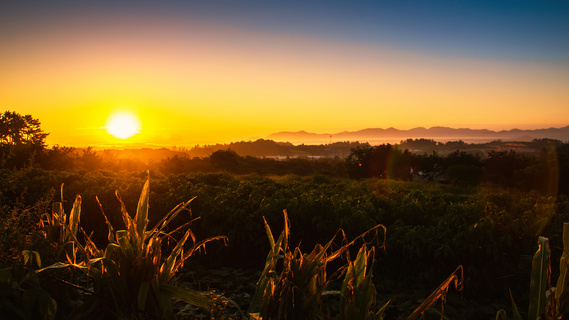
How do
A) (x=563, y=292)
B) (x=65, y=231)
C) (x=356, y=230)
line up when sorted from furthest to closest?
(x=356, y=230) → (x=65, y=231) → (x=563, y=292)

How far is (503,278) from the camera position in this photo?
4.33m

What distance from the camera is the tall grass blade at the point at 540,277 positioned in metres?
1.53

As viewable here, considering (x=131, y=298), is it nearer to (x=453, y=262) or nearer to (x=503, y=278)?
(x=453, y=262)

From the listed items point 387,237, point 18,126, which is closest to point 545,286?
point 387,237

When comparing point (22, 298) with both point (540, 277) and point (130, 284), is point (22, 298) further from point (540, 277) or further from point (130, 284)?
point (540, 277)

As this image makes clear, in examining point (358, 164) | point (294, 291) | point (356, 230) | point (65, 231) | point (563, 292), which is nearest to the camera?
point (563, 292)

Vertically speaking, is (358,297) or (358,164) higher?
(358,297)

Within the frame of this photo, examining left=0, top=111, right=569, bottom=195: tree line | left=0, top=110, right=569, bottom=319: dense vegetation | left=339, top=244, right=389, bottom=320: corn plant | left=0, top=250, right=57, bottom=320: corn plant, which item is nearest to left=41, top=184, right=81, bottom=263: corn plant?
left=0, top=110, right=569, bottom=319: dense vegetation

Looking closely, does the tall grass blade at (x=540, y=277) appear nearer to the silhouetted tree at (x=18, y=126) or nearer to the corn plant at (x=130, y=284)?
the corn plant at (x=130, y=284)

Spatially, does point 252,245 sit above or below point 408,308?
above

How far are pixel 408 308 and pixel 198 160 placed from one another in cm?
2259

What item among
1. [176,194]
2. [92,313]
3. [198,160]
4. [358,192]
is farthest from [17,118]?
[92,313]

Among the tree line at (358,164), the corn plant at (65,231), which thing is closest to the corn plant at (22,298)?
the corn plant at (65,231)

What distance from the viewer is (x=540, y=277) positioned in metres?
1.56
